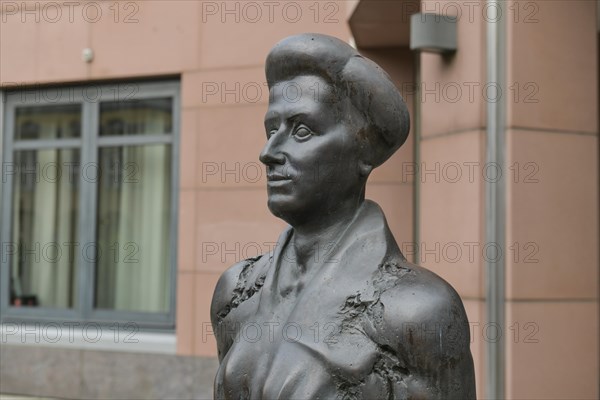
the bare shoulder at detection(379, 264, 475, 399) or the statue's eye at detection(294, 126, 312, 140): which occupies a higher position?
the statue's eye at detection(294, 126, 312, 140)

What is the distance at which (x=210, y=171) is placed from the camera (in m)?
9.39

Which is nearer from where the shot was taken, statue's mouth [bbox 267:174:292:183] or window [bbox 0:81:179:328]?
statue's mouth [bbox 267:174:292:183]

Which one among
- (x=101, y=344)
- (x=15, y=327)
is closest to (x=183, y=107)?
(x=101, y=344)

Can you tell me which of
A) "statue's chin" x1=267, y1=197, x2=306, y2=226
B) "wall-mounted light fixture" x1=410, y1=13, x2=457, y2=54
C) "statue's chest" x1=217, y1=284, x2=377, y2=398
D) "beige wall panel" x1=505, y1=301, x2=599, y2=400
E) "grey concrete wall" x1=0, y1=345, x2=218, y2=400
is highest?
"wall-mounted light fixture" x1=410, y1=13, x2=457, y2=54

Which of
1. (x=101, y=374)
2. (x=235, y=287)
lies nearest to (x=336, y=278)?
(x=235, y=287)

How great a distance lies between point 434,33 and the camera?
648 cm

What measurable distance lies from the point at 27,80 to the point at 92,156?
1146 mm

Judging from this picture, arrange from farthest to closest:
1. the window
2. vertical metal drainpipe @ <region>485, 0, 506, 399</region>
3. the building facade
→ the window, the building facade, vertical metal drainpipe @ <region>485, 0, 506, 399</region>

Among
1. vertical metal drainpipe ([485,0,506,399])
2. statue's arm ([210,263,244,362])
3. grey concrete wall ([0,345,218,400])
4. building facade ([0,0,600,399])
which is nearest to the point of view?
statue's arm ([210,263,244,362])

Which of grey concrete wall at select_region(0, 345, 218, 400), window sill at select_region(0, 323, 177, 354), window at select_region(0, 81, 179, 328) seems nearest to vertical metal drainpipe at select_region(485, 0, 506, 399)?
grey concrete wall at select_region(0, 345, 218, 400)

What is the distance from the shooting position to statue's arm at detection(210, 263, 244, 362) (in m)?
2.80

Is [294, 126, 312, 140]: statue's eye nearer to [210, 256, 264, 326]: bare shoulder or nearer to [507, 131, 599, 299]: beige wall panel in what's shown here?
[210, 256, 264, 326]: bare shoulder

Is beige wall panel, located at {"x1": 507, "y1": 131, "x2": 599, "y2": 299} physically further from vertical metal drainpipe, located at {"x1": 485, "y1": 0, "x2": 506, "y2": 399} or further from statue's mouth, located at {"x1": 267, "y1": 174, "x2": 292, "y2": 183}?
statue's mouth, located at {"x1": 267, "y1": 174, "x2": 292, "y2": 183}

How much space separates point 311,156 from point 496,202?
3.77 metres
